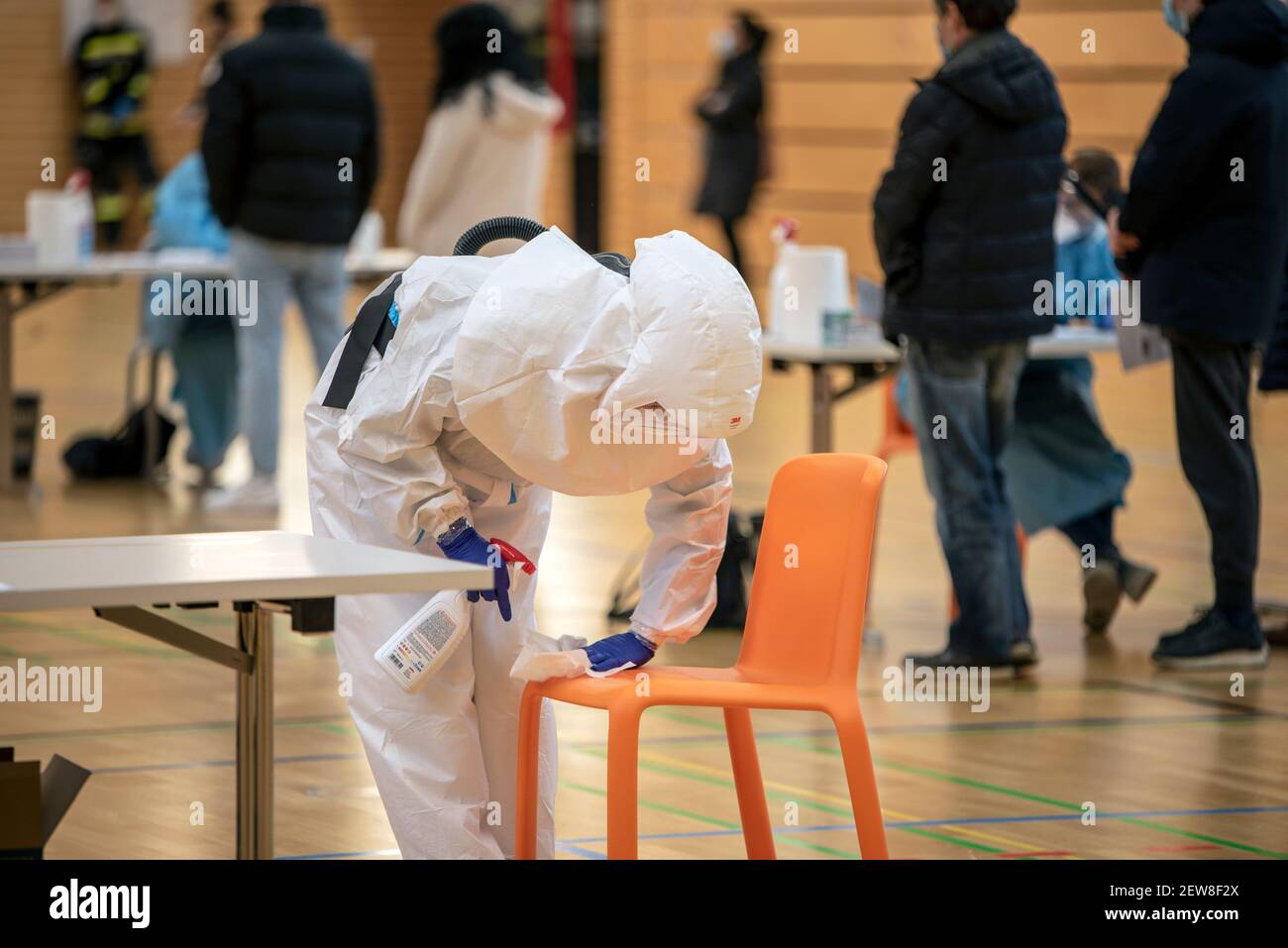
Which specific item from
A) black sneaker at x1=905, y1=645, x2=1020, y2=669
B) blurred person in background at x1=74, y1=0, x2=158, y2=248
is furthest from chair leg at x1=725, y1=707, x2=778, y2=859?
blurred person in background at x1=74, y1=0, x2=158, y2=248

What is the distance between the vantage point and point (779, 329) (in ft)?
20.9

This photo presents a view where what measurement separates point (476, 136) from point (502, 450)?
213 inches

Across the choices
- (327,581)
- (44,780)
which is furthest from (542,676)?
(44,780)

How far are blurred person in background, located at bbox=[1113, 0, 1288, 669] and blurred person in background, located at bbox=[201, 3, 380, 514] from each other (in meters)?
3.24

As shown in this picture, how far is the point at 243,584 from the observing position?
271 centimetres

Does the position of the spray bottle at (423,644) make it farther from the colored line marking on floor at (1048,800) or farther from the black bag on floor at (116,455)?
the black bag on floor at (116,455)

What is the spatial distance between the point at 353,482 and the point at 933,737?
205cm

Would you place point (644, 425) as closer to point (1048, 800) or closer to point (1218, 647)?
point (1048, 800)

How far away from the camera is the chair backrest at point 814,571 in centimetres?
324

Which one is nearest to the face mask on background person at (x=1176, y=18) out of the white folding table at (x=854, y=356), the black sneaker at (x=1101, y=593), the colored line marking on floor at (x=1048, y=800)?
the white folding table at (x=854, y=356)

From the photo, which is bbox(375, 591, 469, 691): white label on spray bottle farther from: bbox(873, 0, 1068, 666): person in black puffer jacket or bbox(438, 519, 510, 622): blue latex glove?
bbox(873, 0, 1068, 666): person in black puffer jacket

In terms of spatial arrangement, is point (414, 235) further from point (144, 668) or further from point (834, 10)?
point (834, 10)

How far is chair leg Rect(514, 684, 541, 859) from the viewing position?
328cm

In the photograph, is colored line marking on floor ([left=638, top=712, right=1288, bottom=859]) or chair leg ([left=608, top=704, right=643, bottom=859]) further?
colored line marking on floor ([left=638, top=712, right=1288, bottom=859])
